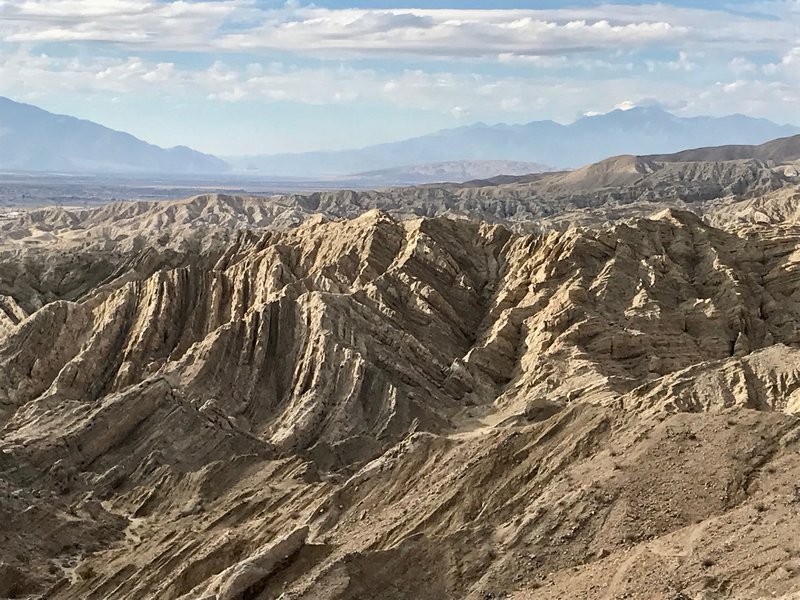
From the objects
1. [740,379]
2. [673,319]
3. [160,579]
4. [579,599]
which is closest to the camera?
[579,599]

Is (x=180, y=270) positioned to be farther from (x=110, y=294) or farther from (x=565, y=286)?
(x=565, y=286)

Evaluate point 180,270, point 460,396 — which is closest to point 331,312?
point 460,396

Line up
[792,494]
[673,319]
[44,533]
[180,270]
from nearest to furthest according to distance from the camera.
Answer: [792,494] → [44,533] → [673,319] → [180,270]

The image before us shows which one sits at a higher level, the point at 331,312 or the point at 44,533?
the point at 331,312
